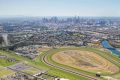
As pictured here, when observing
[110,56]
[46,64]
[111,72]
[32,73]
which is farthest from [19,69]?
[110,56]

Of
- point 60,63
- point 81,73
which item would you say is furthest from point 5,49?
point 81,73

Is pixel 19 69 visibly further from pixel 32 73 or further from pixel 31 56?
pixel 31 56

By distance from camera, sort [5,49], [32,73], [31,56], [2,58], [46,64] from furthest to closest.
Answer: [5,49] < [31,56] < [2,58] < [46,64] < [32,73]

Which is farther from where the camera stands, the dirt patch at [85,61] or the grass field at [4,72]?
the dirt patch at [85,61]

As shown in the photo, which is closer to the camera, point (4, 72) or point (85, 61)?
point (4, 72)

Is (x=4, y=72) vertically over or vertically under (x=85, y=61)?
over

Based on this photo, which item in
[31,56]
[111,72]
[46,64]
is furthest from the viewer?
[31,56]

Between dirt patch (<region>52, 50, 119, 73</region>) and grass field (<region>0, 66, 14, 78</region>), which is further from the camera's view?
dirt patch (<region>52, 50, 119, 73</region>)

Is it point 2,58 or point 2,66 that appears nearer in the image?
point 2,66

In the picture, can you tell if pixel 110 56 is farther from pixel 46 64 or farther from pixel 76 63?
pixel 46 64
